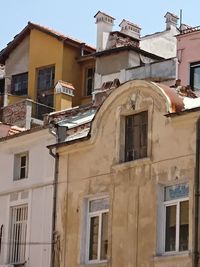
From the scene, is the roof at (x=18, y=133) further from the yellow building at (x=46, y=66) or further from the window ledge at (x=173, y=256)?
the yellow building at (x=46, y=66)

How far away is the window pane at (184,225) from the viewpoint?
29.4 metres

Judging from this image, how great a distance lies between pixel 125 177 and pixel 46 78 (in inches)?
764

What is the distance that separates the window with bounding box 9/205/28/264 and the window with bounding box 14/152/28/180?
1.19 metres

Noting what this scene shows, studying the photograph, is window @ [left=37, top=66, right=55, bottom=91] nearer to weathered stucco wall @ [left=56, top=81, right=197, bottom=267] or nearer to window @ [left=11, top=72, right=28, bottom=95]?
window @ [left=11, top=72, right=28, bottom=95]

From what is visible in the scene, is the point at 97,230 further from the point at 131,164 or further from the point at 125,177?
the point at 131,164

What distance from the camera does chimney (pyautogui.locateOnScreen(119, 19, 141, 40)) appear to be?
4972 cm

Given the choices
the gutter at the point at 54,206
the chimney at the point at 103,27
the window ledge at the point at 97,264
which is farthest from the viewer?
the chimney at the point at 103,27

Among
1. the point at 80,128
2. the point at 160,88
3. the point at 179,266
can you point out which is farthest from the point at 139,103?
the point at 179,266

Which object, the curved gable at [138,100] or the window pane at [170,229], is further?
the curved gable at [138,100]

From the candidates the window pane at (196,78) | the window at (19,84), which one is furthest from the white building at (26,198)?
the window at (19,84)

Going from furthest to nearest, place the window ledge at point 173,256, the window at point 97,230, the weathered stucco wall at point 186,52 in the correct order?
the weathered stucco wall at point 186,52, the window at point 97,230, the window ledge at point 173,256

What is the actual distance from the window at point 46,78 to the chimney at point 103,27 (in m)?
2.91

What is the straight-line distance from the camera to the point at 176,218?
2980cm

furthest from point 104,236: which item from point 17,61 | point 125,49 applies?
point 17,61
